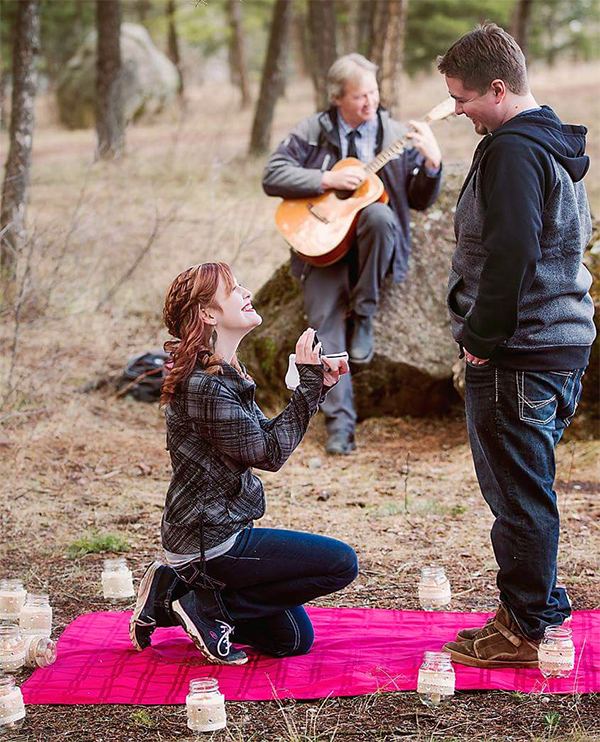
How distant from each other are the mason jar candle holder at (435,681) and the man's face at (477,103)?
1713 mm

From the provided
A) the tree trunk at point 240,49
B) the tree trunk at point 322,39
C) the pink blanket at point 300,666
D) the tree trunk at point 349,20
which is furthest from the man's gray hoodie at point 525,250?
the tree trunk at point 349,20

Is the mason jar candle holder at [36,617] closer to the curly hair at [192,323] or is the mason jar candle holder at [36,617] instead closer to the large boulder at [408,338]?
the curly hair at [192,323]

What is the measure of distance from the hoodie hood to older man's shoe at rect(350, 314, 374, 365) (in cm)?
334

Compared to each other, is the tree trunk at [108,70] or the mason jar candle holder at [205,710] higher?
the tree trunk at [108,70]

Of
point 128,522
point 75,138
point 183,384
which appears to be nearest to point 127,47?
point 75,138

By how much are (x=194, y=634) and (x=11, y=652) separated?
26.9 inches

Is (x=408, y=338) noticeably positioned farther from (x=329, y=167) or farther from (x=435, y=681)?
(x=435, y=681)

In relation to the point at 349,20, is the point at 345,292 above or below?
below

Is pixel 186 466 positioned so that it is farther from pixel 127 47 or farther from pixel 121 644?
pixel 127 47

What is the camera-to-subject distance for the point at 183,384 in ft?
11.0

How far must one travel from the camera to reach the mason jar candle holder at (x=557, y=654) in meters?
3.22

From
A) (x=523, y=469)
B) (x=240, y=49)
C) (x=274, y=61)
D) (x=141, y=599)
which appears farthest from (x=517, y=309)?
(x=240, y=49)

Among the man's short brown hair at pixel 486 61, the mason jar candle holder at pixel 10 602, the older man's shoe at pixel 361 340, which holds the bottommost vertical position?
the mason jar candle holder at pixel 10 602

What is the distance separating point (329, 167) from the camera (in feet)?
20.9
